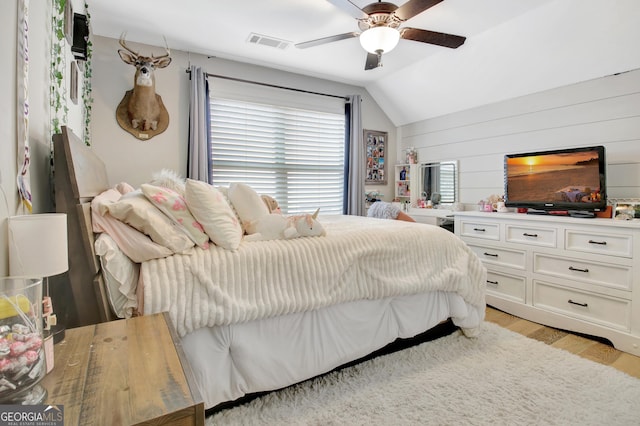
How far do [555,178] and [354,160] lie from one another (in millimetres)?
2196

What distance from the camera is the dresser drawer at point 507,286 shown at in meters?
2.82

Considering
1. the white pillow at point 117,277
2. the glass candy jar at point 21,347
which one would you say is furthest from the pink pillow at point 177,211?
the glass candy jar at point 21,347

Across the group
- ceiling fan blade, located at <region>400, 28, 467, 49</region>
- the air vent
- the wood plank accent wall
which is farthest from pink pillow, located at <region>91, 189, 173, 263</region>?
the wood plank accent wall

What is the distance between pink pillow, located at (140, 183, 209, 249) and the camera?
1.56 metres

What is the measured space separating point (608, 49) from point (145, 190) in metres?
3.47

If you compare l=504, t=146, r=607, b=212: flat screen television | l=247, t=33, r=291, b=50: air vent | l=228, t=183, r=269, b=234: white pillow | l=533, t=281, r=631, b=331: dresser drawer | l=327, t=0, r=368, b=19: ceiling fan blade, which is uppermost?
l=247, t=33, r=291, b=50: air vent

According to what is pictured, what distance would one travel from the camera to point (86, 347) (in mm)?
905

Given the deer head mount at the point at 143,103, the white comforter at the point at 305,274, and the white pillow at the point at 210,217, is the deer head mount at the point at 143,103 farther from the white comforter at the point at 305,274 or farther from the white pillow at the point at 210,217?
the white comforter at the point at 305,274

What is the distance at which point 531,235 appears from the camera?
2.75 meters

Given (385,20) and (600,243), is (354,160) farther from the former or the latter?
(600,243)

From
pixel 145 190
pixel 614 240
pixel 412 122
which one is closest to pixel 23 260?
pixel 145 190

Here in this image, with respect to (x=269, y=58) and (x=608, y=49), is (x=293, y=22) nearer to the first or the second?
(x=269, y=58)

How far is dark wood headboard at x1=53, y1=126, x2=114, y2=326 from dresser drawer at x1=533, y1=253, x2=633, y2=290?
3044mm

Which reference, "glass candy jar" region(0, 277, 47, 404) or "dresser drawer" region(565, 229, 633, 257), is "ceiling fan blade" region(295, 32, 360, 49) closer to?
"dresser drawer" region(565, 229, 633, 257)
